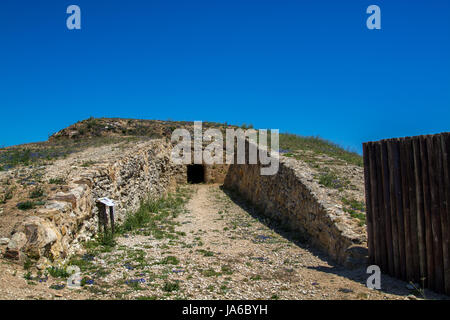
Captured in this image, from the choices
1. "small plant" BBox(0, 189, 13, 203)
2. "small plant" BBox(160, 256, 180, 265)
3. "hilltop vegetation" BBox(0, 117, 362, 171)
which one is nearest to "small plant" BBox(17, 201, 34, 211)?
"small plant" BBox(0, 189, 13, 203)

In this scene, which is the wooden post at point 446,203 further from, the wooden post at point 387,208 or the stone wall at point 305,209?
the stone wall at point 305,209

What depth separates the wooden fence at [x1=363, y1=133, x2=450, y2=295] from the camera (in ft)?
16.3

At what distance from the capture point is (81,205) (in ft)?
26.6

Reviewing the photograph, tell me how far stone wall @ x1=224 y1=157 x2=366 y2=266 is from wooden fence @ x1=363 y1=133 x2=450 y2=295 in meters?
0.94

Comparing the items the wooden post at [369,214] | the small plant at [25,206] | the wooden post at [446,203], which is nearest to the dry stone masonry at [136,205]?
the wooden post at [369,214]

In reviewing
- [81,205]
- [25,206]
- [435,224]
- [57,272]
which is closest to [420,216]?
[435,224]

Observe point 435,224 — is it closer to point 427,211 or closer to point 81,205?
point 427,211

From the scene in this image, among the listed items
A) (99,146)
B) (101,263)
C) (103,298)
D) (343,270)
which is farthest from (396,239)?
(99,146)

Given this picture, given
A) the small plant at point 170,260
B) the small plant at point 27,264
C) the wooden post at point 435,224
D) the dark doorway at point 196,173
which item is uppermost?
the dark doorway at point 196,173

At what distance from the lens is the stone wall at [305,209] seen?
7355 mm

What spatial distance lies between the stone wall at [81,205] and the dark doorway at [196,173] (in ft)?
24.1

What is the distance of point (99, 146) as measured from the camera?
16062 mm
